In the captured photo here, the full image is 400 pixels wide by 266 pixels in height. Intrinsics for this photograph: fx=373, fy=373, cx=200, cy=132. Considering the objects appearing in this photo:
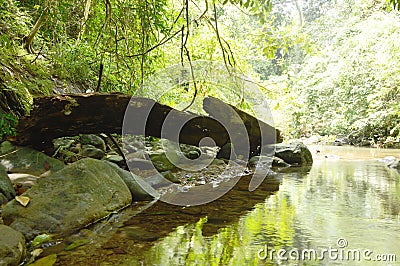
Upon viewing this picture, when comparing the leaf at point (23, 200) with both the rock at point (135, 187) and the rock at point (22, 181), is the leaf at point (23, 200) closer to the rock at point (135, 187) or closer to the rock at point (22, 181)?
the rock at point (22, 181)

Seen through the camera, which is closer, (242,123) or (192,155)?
(242,123)

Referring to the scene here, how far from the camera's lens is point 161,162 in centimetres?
637

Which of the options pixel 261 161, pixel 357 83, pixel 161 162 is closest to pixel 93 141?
pixel 161 162

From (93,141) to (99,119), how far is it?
2285 mm

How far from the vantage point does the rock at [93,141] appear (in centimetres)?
617

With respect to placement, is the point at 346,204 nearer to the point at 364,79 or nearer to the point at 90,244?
the point at 90,244

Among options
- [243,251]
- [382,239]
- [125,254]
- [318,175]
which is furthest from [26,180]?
[318,175]

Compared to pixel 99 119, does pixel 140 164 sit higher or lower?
lower

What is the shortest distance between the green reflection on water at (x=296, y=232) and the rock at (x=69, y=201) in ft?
2.55

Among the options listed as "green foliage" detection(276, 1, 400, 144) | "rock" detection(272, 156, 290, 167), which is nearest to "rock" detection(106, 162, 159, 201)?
"rock" detection(272, 156, 290, 167)

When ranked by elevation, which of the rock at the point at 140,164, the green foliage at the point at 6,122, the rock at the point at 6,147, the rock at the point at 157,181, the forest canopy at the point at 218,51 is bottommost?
the rock at the point at 157,181

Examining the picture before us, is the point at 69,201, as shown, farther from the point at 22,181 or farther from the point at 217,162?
the point at 217,162

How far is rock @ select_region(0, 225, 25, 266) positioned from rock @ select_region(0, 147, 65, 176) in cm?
184

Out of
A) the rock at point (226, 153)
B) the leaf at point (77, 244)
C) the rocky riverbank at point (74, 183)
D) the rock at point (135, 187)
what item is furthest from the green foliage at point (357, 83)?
the leaf at point (77, 244)
